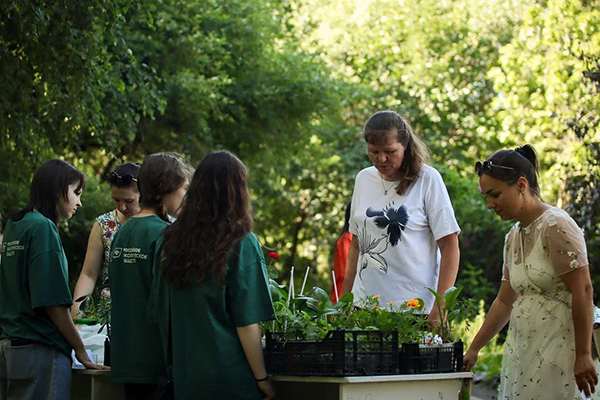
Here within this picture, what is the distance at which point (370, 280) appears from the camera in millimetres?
5230

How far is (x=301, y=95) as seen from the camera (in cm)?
1794

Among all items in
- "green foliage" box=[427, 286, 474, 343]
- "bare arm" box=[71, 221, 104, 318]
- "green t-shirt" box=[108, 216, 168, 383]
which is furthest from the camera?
"bare arm" box=[71, 221, 104, 318]

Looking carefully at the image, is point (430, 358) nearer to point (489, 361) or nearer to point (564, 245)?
point (564, 245)

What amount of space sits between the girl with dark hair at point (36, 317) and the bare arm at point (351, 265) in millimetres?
1551

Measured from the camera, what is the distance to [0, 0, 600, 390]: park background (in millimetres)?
10445

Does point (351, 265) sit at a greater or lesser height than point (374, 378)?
greater

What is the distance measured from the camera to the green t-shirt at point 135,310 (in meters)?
4.70

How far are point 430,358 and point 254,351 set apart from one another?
0.78 metres

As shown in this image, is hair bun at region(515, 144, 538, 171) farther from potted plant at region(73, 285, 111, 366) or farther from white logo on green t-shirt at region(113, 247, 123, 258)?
potted plant at region(73, 285, 111, 366)

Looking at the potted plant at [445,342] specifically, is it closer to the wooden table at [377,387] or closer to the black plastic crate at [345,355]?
the wooden table at [377,387]

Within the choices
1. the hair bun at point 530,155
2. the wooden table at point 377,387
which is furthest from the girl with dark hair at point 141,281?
the hair bun at point 530,155

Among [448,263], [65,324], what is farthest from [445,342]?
[65,324]

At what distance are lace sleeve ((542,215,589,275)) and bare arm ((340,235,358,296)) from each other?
1.40 metres

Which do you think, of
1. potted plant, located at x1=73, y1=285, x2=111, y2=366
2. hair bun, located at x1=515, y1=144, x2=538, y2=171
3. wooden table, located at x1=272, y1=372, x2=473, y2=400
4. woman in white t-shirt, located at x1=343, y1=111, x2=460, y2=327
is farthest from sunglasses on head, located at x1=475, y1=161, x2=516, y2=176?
potted plant, located at x1=73, y1=285, x2=111, y2=366
